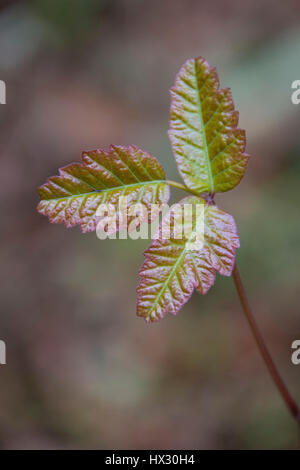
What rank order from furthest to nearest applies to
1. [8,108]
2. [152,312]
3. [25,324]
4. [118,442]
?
[8,108]
[25,324]
[118,442]
[152,312]

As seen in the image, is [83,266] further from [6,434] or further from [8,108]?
[8,108]

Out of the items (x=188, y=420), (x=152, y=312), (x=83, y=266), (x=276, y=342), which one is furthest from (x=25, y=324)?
(x=152, y=312)

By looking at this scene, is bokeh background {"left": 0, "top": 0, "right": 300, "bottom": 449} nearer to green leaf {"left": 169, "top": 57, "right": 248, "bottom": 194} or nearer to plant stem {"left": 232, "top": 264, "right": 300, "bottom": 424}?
plant stem {"left": 232, "top": 264, "right": 300, "bottom": 424}

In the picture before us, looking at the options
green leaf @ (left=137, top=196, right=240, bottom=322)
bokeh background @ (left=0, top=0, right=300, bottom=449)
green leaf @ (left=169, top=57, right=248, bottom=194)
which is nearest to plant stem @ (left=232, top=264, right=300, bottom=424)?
green leaf @ (left=137, top=196, right=240, bottom=322)

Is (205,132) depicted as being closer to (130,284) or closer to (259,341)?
(259,341)

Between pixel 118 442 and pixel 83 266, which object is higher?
pixel 83 266

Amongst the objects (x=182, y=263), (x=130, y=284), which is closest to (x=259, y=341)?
(x=182, y=263)

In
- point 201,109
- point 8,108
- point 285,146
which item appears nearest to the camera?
point 201,109
